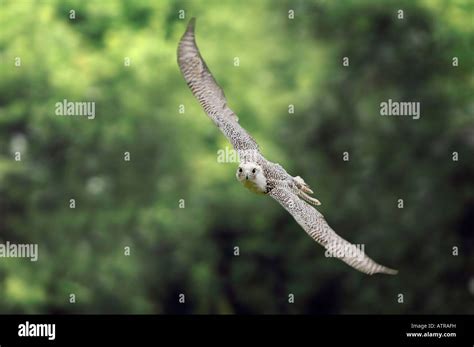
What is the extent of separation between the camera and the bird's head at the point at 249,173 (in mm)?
10992

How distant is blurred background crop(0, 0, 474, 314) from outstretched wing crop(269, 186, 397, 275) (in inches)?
521

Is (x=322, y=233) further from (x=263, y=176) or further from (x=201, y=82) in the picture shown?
(x=201, y=82)

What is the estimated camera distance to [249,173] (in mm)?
11031

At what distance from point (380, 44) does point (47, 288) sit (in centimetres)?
831

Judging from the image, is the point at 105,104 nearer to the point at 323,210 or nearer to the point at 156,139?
the point at 156,139

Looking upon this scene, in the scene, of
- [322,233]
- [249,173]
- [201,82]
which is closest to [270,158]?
[201,82]

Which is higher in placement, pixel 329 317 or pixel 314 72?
pixel 314 72

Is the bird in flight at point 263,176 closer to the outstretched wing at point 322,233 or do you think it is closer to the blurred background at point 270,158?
the outstretched wing at point 322,233

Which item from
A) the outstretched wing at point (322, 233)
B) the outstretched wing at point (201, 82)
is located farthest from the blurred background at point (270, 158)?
the outstretched wing at point (322, 233)

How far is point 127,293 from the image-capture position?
82.8 ft

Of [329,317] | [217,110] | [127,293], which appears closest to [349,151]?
[329,317]

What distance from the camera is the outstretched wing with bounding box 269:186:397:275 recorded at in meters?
9.94

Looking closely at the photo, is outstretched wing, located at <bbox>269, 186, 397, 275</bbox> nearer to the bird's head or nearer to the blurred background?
the bird's head

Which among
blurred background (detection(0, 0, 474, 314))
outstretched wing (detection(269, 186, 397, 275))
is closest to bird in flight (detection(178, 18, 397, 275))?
outstretched wing (detection(269, 186, 397, 275))
